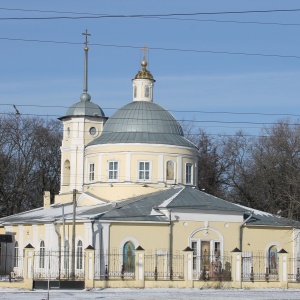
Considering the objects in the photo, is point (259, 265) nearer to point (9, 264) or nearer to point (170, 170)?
point (170, 170)

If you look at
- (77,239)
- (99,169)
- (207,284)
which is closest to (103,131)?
(99,169)

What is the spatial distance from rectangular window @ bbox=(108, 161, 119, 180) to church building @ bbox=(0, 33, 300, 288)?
6cm

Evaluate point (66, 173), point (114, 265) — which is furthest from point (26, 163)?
point (114, 265)

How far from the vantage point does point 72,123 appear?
56.3 meters

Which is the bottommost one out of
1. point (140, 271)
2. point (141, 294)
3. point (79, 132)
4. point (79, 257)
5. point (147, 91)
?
point (141, 294)

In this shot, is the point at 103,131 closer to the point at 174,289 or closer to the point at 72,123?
the point at 72,123

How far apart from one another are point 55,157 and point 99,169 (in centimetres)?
1906

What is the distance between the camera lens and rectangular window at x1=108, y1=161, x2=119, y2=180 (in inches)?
1993

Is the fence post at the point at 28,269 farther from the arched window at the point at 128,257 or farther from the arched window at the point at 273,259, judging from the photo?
the arched window at the point at 273,259

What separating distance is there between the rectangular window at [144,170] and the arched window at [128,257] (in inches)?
272

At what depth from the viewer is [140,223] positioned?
1750 inches

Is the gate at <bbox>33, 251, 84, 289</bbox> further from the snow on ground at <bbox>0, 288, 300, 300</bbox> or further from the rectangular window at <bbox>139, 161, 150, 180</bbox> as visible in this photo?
the rectangular window at <bbox>139, 161, 150, 180</bbox>

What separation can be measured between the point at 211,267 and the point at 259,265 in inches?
138

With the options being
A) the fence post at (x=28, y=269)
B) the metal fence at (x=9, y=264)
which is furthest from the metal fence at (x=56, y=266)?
the fence post at (x=28, y=269)
